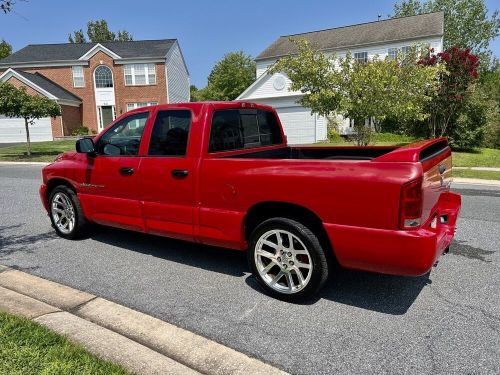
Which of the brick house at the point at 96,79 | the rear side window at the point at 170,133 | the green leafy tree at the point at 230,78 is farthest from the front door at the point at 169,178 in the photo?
the green leafy tree at the point at 230,78

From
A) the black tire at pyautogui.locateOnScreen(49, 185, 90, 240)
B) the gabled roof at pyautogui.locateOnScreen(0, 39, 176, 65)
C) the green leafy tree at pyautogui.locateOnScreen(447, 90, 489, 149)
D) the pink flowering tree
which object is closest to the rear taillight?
the black tire at pyautogui.locateOnScreen(49, 185, 90, 240)

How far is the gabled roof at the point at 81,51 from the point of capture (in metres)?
33.6

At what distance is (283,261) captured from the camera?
356 cm

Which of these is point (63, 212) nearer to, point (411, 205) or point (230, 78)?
point (411, 205)

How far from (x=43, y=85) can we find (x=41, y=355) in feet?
111

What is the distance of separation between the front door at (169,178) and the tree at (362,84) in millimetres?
8286

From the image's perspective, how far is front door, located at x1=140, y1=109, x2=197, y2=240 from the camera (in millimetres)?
4055

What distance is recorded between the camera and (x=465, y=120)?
18.9 metres

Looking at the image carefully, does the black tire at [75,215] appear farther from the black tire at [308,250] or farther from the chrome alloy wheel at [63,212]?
the black tire at [308,250]

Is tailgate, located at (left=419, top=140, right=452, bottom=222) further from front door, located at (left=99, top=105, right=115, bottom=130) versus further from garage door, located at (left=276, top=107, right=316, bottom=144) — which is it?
front door, located at (left=99, top=105, right=115, bottom=130)

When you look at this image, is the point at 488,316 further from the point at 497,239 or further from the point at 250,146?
the point at 250,146

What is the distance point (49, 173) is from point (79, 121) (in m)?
31.5

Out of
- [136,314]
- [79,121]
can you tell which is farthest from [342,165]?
[79,121]

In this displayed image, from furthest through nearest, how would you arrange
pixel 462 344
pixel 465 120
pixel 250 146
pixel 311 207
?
pixel 465 120 → pixel 250 146 → pixel 311 207 → pixel 462 344
